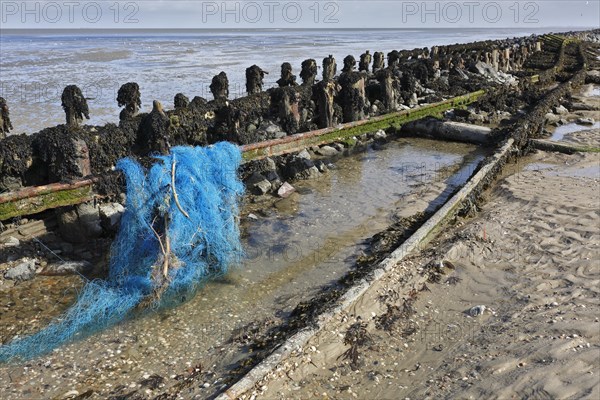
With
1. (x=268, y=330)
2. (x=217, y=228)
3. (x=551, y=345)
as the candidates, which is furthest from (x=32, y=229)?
(x=551, y=345)

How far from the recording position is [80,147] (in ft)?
23.7

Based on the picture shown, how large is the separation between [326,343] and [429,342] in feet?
3.47

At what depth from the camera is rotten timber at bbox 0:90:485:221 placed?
641 cm

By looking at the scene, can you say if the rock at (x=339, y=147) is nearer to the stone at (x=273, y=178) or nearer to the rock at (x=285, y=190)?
the stone at (x=273, y=178)

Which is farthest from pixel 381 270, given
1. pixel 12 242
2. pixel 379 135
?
pixel 379 135

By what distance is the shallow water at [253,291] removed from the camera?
16.4 ft

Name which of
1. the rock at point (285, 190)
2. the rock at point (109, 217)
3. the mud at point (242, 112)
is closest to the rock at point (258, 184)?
the rock at point (285, 190)

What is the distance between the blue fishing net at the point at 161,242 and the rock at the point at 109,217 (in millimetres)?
1184

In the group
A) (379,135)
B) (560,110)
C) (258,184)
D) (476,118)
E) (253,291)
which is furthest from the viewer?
(560,110)

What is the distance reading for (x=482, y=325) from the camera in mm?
5426

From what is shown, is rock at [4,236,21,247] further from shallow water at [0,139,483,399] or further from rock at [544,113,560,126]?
rock at [544,113,560,126]

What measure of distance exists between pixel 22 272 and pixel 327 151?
7.65 metres

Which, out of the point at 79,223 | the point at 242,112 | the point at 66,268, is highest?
the point at 242,112

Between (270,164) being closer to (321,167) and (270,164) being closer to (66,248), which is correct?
(321,167)
